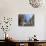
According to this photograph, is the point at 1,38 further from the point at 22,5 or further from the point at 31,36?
the point at 22,5

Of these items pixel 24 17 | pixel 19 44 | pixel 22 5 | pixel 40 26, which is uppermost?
pixel 22 5

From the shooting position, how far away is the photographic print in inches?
228

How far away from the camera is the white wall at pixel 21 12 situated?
573 centimetres

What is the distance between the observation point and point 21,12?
5.77 m

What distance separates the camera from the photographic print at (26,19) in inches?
228

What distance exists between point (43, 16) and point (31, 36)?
997mm

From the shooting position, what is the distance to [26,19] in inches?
229

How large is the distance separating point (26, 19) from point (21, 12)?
367mm

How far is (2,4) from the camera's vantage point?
575cm

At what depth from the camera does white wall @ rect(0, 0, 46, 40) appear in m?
5.73

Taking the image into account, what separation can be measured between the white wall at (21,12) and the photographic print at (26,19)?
15 cm

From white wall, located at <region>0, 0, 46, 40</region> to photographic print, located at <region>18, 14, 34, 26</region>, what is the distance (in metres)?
0.15

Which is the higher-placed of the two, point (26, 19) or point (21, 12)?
point (21, 12)

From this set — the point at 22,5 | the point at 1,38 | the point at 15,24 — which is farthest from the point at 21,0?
the point at 1,38
